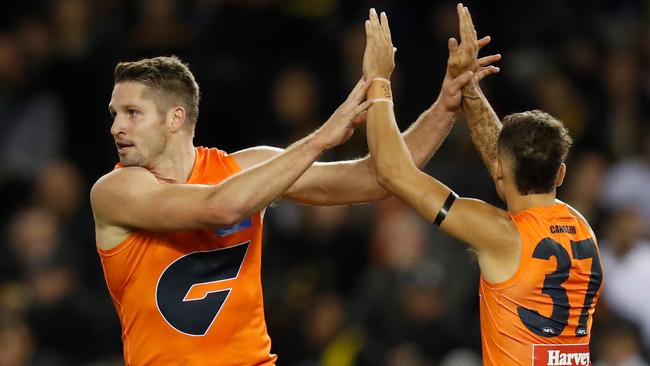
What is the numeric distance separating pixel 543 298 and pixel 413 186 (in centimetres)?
73

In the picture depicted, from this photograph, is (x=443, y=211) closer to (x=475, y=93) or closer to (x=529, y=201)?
(x=529, y=201)

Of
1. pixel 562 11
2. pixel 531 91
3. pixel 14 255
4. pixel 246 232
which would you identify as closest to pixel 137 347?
pixel 246 232

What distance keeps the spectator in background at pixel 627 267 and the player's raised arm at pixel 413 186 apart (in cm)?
473

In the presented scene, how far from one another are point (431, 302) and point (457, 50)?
394cm

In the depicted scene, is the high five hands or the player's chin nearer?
the player's chin

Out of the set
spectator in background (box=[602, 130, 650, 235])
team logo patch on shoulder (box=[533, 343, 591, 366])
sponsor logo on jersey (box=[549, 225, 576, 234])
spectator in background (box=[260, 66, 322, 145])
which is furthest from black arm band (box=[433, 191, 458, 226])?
spectator in background (box=[602, 130, 650, 235])

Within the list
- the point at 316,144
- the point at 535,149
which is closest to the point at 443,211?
the point at 535,149

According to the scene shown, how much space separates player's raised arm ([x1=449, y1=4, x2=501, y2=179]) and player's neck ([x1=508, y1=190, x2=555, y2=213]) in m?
0.39

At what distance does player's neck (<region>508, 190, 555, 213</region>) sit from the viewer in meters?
5.37

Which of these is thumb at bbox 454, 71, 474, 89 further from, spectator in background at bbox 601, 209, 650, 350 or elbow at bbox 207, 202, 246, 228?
spectator in background at bbox 601, 209, 650, 350

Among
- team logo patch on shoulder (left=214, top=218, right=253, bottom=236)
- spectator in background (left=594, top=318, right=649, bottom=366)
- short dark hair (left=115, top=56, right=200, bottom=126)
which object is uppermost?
short dark hair (left=115, top=56, right=200, bottom=126)

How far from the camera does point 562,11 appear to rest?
12.5 m

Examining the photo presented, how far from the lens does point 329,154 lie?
10.8 m

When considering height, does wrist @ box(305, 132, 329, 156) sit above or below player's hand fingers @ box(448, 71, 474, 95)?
below
